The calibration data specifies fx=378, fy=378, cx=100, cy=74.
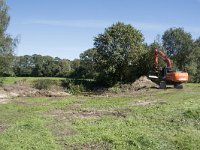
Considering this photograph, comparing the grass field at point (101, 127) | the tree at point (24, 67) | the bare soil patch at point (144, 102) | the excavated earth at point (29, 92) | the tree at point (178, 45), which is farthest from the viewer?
the tree at point (24, 67)

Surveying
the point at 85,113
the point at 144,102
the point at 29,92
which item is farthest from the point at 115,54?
the point at 85,113

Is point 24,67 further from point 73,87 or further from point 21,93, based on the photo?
point 21,93

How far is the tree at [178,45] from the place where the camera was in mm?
54528

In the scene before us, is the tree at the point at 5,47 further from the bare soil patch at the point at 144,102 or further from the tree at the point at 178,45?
the tree at the point at 178,45

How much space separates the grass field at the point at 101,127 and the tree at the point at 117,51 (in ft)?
63.1

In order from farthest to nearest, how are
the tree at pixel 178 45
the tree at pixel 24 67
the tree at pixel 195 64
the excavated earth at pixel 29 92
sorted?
the tree at pixel 24 67
the tree at pixel 178 45
the tree at pixel 195 64
the excavated earth at pixel 29 92

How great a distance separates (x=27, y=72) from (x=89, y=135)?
6580 centimetres

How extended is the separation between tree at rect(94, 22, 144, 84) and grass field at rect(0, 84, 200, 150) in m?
19.2

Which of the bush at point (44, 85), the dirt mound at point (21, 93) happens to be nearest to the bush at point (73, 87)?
the bush at point (44, 85)

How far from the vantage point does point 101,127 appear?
14.0 metres

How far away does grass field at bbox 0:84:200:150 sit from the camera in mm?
12281

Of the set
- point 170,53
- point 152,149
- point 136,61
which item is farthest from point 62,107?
point 170,53

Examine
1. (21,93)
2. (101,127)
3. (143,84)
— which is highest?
(143,84)

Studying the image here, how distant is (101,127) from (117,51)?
969 inches
